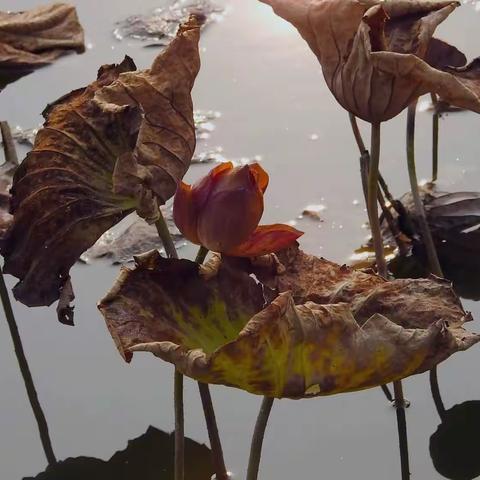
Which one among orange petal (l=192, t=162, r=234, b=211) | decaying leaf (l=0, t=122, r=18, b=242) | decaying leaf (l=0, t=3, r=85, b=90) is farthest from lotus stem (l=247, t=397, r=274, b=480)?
decaying leaf (l=0, t=3, r=85, b=90)

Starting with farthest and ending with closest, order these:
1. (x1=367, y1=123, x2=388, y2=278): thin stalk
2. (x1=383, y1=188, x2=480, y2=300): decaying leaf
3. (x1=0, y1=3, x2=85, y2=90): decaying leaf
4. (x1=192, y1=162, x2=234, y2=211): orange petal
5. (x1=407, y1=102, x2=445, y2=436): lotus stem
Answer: (x1=0, y1=3, x2=85, y2=90): decaying leaf < (x1=383, y1=188, x2=480, y2=300): decaying leaf < (x1=407, y1=102, x2=445, y2=436): lotus stem < (x1=367, y1=123, x2=388, y2=278): thin stalk < (x1=192, y1=162, x2=234, y2=211): orange petal

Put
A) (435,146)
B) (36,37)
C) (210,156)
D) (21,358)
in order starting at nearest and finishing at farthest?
(21,358) < (435,146) < (210,156) < (36,37)

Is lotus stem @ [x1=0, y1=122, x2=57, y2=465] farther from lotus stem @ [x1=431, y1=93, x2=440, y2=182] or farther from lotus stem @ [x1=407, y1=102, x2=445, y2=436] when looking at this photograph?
lotus stem @ [x1=431, y1=93, x2=440, y2=182]

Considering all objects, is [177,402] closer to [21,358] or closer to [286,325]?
[286,325]

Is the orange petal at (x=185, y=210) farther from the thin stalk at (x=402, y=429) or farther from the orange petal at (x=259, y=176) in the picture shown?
the thin stalk at (x=402, y=429)

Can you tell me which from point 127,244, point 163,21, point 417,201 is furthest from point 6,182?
point 163,21

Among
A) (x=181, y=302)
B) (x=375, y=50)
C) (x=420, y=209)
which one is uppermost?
(x=375, y=50)
